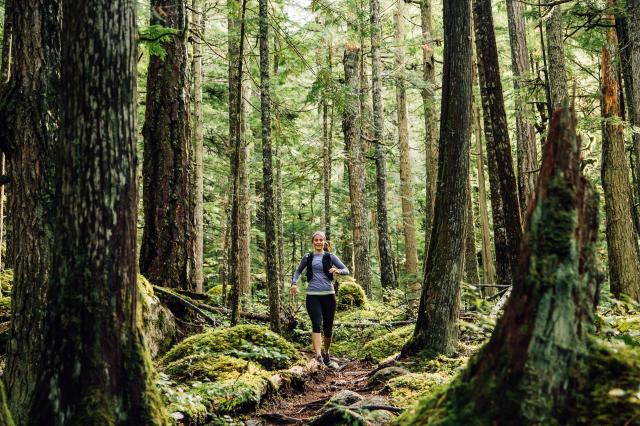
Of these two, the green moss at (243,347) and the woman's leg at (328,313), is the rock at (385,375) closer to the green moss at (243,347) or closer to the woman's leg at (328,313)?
the green moss at (243,347)

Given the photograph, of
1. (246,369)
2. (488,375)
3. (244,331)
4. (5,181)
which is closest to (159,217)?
(244,331)

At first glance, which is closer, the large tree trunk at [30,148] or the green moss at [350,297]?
the large tree trunk at [30,148]

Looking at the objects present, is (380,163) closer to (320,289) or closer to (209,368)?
(320,289)

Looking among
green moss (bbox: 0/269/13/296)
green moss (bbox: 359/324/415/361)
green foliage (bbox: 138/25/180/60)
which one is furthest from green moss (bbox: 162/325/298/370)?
green foliage (bbox: 138/25/180/60)

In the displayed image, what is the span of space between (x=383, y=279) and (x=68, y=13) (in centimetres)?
1644

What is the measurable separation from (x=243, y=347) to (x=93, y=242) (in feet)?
14.8

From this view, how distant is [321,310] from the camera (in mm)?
9195

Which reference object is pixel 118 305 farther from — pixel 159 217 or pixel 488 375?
pixel 159 217

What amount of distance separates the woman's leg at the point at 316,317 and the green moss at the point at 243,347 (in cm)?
91

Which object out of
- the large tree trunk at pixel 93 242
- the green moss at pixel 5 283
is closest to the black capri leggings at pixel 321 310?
the green moss at pixel 5 283

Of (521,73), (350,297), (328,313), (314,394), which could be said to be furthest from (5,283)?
(521,73)

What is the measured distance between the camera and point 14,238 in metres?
4.68

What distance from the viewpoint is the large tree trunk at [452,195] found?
279 inches

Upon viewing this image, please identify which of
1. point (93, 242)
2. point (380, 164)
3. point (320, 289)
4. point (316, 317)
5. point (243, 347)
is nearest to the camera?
point (93, 242)
